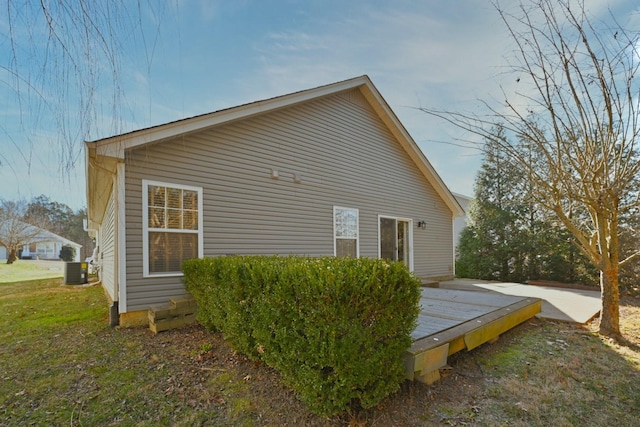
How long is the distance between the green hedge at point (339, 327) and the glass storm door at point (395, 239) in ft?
21.0

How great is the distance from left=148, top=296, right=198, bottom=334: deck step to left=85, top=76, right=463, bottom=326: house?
0.24 metres

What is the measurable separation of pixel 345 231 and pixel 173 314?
4.46 meters

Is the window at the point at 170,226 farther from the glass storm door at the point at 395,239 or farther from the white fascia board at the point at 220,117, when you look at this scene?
the glass storm door at the point at 395,239

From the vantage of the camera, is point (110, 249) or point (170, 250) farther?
point (110, 249)

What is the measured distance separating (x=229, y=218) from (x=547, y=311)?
6.20 meters

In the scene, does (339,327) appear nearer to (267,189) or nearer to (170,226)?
(170,226)

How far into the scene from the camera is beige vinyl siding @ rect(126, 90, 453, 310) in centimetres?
513

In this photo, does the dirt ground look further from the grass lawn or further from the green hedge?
the green hedge

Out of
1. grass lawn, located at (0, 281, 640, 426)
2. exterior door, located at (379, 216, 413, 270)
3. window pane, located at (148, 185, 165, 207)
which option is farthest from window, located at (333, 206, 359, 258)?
grass lawn, located at (0, 281, 640, 426)

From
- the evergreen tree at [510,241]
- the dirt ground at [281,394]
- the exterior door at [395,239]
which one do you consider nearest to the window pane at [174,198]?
the dirt ground at [281,394]

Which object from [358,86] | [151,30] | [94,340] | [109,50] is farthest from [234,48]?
[358,86]

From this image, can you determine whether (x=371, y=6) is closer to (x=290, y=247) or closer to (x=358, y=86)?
(x=358, y=86)

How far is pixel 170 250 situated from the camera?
5.21 metres

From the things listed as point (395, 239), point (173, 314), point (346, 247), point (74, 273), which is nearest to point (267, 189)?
point (346, 247)
